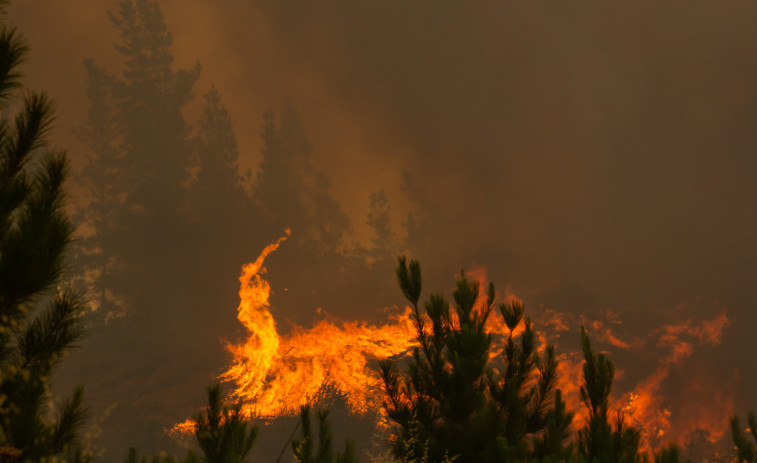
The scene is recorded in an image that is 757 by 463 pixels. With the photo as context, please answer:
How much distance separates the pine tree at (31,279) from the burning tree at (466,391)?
9.72ft

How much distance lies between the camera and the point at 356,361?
2889cm

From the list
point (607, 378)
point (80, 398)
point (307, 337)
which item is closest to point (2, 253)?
point (80, 398)

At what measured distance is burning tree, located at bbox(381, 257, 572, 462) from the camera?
4.71 meters

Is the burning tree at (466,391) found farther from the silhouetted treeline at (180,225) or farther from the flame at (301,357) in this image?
the silhouetted treeline at (180,225)

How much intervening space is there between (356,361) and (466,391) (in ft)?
82.6

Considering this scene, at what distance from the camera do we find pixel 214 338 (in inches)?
1260

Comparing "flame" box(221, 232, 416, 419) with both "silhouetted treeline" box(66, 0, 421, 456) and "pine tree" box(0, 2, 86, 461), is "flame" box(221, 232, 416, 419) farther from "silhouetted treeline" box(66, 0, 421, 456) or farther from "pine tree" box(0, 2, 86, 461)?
"pine tree" box(0, 2, 86, 461)

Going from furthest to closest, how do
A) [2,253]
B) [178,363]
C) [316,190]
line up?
[316,190] → [178,363] → [2,253]

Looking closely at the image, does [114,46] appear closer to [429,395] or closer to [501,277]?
[501,277]

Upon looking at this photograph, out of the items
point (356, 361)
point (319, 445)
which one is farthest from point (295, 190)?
point (319, 445)

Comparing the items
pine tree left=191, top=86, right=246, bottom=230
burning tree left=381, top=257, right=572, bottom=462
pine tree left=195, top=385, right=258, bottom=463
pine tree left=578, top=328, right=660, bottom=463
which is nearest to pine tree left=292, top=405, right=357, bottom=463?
burning tree left=381, top=257, right=572, bottom=462

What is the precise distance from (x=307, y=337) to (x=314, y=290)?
14.5 ft

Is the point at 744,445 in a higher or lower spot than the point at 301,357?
lower

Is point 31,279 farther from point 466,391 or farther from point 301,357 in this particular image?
point 301,357
